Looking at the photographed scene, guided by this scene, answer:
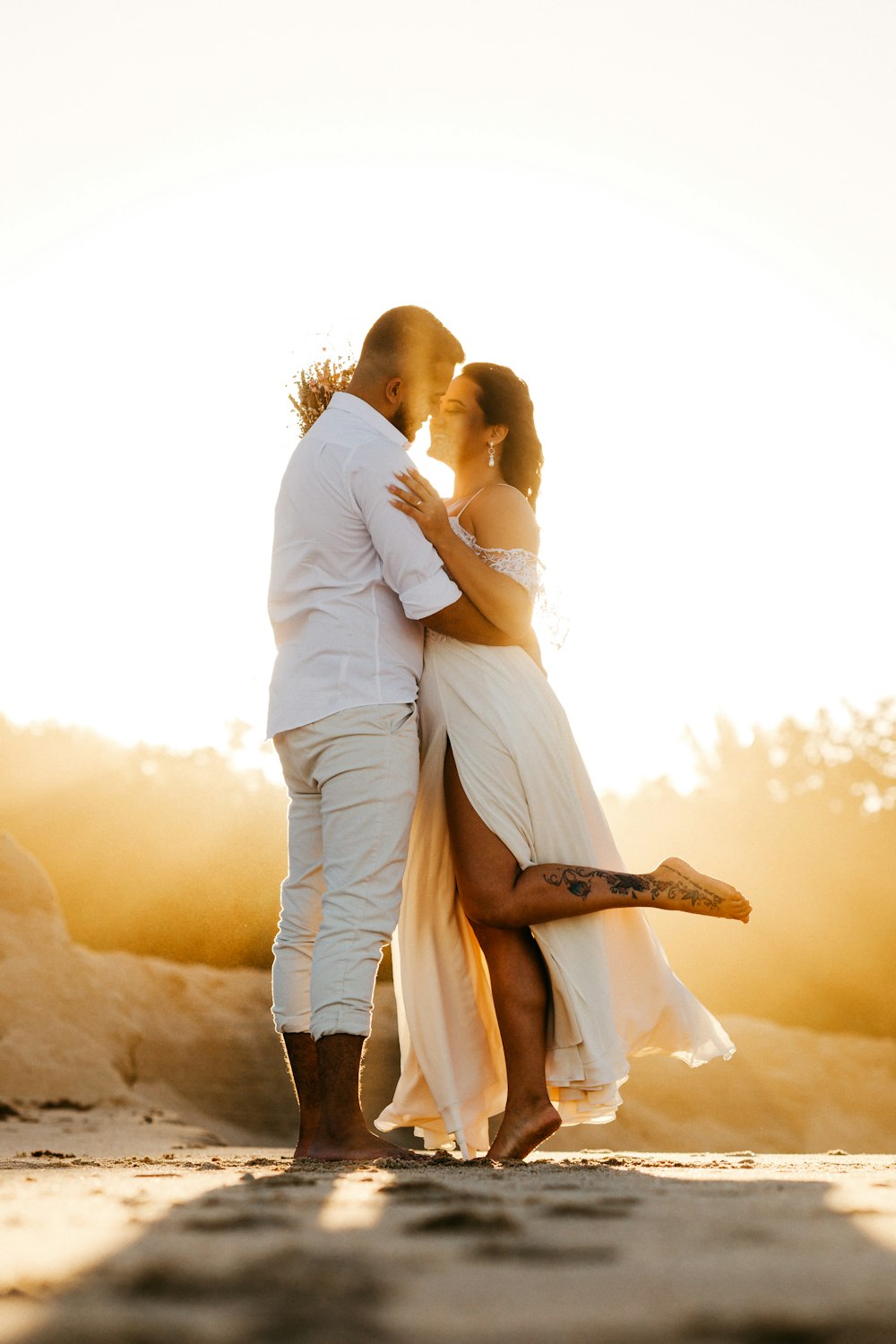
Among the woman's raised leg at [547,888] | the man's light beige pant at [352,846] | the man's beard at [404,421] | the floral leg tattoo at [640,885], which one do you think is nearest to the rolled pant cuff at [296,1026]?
the man's light beige pant at [352,846]

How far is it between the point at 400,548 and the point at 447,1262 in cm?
234

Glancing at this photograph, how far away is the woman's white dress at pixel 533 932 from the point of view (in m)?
3.74

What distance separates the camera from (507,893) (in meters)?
3.68

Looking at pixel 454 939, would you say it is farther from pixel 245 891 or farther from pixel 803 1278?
pixel 245 891

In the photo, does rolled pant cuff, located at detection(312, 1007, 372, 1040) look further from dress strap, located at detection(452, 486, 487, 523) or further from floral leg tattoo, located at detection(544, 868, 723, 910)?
dress strap, located at detection(452, 486, 487, 523)

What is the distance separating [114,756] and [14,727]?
1174mm

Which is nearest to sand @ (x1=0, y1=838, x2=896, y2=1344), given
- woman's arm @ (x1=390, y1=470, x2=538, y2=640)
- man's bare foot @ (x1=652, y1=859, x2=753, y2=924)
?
man's bare foot @ (x1=652, y1=859, x2=753, y2=924)

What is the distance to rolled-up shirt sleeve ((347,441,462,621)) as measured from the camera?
3492 mm

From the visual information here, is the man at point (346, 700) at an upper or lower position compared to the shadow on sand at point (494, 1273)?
upper

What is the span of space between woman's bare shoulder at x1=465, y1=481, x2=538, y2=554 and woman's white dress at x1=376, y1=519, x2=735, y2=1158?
0.06 m

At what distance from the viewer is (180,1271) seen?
132cm

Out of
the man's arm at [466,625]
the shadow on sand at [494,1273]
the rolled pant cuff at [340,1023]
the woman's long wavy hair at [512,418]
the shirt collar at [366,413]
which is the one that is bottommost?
the shadow on sand at [494,1273]

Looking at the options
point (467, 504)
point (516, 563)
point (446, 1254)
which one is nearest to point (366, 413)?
point (467, 504)

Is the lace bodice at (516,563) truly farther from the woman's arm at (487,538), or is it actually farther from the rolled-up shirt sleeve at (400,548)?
the rolled-up shirt sleeve at (400,548)
